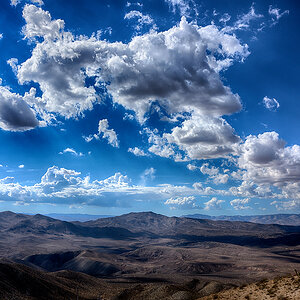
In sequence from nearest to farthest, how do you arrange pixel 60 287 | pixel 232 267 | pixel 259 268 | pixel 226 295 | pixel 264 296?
1. pixel 264 296
2. pixel 226 295
3. pixel 60 287
4. pixel 259 268
5. pixel 232 267

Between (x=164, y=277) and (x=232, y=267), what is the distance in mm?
74071

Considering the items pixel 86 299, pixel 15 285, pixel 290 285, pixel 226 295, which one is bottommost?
pixel 86 299

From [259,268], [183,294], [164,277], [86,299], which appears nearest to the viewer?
[183,294]

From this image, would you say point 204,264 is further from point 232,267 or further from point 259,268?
point 259,268

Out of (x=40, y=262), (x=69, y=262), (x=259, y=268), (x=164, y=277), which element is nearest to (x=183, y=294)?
(x=164, y=277)

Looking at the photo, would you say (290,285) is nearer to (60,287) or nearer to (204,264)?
(60,287)

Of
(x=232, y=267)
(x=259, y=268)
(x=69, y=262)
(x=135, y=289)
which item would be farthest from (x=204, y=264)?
(x=135, y=289)

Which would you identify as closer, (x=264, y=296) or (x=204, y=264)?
(x=264, y=296)

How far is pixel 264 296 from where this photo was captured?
24562 millimetres

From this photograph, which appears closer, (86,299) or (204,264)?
(86,299)

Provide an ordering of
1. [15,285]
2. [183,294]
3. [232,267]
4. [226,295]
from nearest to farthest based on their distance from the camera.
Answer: [226,295] < [183,294] < [15,285] < [232,267]

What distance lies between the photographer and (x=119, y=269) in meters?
178

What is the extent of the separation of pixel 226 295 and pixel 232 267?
185094 mm

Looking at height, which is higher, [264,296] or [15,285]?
[264,296]
